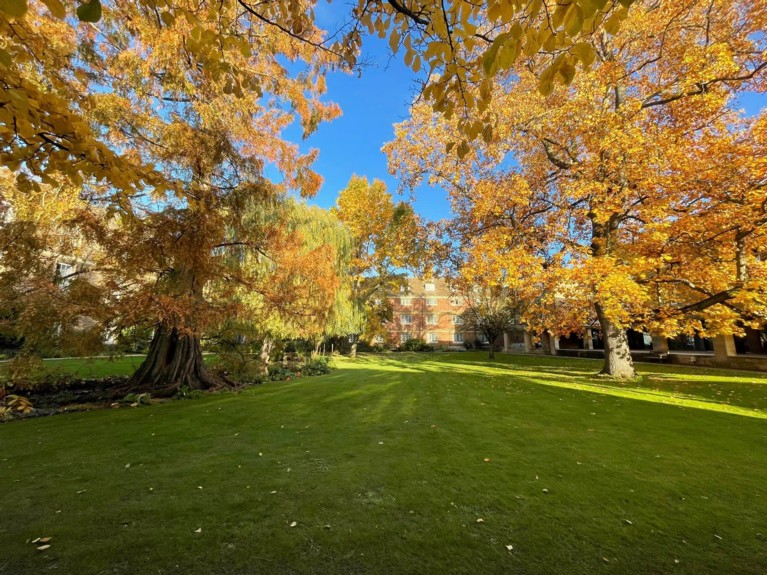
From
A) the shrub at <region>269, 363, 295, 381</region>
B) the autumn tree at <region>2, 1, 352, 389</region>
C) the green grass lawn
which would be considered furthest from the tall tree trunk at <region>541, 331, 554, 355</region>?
the autumn tree at <region>2, 1, 352, 389</region>

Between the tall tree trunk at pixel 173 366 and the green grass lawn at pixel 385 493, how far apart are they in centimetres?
245

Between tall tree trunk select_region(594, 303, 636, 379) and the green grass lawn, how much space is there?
527cm

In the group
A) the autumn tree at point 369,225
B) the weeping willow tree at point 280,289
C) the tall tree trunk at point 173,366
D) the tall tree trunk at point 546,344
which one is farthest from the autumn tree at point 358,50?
the tall tree trunk at point 546,344

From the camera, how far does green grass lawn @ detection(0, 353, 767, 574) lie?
90.5 inches

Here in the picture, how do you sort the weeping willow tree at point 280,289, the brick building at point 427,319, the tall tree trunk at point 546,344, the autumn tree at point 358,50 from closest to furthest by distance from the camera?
the autumn tree at point 358,50
the weeping willow tree at point 280,289
the tall tree trunk at point 546,344
the brick building at point 427,319

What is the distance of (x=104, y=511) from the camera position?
9.21ft

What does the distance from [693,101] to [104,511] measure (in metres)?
13.3

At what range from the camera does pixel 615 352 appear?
38.5 ft

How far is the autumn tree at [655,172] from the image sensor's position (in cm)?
809

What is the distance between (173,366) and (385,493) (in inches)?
319

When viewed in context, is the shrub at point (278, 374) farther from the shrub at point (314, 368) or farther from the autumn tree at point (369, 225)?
the autumn tree at point (369, 225)

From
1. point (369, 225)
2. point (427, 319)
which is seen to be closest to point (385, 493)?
point (369, 225)

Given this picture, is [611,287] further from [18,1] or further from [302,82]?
[18,1]

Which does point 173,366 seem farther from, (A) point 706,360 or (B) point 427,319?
(B) point 427,319
